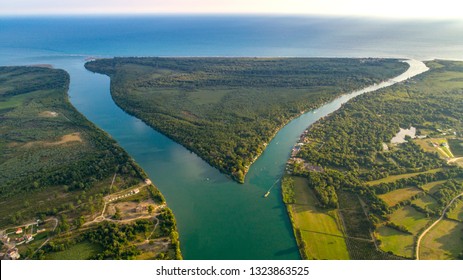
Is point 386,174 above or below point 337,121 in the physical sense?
below

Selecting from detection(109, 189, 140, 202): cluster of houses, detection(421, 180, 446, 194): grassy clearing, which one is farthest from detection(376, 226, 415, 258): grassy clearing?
detection(109, 189, 140, 202): cluster of houses

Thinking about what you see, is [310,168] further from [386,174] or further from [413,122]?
[413,122]

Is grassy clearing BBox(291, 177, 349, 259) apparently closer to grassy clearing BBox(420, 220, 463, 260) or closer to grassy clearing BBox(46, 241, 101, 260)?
grassy clearing BBox(420, 220, 463, 260)

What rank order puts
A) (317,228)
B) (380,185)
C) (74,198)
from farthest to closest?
1. (380,185)
2. (74,198)
3. (317,228)

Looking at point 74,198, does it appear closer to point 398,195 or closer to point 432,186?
point 398,195

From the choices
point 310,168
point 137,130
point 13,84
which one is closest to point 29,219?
point 137,130

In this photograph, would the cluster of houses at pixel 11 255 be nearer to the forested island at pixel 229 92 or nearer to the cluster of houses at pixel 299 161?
the forested island at pixel 229 92

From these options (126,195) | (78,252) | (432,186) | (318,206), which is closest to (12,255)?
(78,252)
